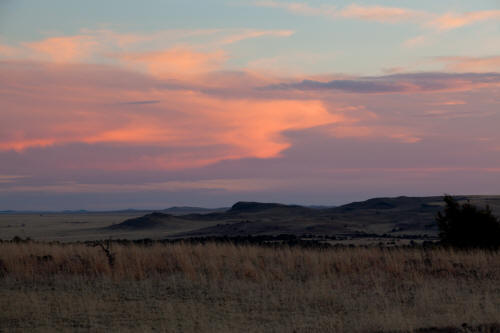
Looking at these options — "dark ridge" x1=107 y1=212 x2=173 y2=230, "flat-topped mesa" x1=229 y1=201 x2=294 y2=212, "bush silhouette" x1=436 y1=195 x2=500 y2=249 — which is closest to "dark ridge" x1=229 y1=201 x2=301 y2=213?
"flat-topped mesa" x1=229 y1=201 x2=294 y2=212

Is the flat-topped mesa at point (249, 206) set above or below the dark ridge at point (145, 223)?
above

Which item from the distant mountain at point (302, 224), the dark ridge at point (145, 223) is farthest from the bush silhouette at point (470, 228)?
the dark ridge at point (145, 223)

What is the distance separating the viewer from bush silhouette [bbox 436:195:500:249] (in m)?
23.0

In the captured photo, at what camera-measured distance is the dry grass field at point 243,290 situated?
11.1 meters

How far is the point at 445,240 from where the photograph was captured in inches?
942

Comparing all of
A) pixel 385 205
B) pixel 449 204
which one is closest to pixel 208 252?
pixel 449 204

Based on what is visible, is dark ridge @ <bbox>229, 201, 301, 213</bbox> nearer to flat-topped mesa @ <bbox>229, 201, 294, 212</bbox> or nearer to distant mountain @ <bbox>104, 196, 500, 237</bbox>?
flat-topped mesa @ <bbox>229, 201, 294, 212</bbox>

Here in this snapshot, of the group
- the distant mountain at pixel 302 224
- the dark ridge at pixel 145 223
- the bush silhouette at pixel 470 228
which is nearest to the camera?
the bush silhouette at pixel 470 228

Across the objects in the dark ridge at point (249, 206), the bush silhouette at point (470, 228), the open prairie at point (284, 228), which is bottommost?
the open prairie at point (284, 228)

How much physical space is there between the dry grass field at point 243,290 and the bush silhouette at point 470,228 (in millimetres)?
3472

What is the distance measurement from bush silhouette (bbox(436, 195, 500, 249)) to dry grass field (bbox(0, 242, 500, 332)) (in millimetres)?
3472

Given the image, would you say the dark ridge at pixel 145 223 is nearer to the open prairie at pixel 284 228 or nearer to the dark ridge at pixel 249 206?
the open prairie at pixel 284 228

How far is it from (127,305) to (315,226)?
3900cm

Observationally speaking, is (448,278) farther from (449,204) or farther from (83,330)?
(83,330)
